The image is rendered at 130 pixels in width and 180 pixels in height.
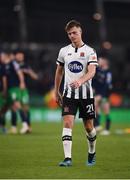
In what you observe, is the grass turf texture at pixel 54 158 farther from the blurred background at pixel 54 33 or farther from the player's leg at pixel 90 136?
the blurred background at pixel 54 33

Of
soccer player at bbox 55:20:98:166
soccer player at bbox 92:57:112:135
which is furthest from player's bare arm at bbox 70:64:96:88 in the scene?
soccer player at bbox 92:57:112:135

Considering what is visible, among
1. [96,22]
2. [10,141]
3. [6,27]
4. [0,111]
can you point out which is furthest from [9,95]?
[96,22]

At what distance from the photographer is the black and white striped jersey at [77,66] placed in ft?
43.3

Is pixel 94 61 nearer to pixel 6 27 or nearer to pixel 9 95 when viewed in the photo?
pixel 9 95

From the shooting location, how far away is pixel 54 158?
14727 mm

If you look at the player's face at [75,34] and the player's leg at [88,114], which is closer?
the player's face at [75,34]

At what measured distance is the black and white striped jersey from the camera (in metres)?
13.2

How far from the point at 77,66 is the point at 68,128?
1.04 metres

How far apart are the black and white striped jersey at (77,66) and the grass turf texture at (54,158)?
4.02 ft

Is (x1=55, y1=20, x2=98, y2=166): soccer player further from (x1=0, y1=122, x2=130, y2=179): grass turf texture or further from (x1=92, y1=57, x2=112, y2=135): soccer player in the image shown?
(x1=92, y1=57, x2=112, y2=135): soccer player

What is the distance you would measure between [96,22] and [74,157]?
26366mm

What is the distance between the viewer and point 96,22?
40.8 m

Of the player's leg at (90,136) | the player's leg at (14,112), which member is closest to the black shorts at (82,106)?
the player's leg at (90,136)

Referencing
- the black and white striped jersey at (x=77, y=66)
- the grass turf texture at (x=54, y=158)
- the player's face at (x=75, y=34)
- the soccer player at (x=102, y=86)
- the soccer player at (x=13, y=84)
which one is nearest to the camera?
the grass turf texture at (x=54, y=158)
